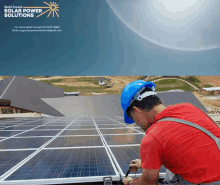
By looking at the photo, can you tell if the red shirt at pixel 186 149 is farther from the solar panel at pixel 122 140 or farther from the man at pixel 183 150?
the solar panel at pixel 122 140

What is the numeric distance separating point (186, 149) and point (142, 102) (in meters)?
0.59

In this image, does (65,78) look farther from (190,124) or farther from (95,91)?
(190,124)

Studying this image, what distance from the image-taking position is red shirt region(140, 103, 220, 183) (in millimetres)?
1148

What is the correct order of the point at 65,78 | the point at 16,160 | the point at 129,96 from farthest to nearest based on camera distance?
the point at 65,78, the point at 16,160, the point at 129,96

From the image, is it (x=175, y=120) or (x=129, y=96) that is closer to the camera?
(x=175, y=120)

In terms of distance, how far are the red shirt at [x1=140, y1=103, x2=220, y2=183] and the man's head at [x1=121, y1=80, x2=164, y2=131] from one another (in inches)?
10.1

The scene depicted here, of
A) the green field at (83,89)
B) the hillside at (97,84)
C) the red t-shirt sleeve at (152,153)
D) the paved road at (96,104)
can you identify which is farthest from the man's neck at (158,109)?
the green field at (83,89)

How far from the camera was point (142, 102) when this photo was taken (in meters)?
1.51

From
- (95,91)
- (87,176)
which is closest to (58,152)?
(87,176)

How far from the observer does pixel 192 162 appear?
1.17 meters

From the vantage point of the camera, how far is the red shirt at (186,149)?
1.15 m

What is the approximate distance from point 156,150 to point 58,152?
2799 mm

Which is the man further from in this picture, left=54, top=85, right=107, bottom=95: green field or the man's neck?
left=54, top=85, right=107, bottom=95: green field

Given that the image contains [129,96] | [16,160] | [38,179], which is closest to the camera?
[129,96]
